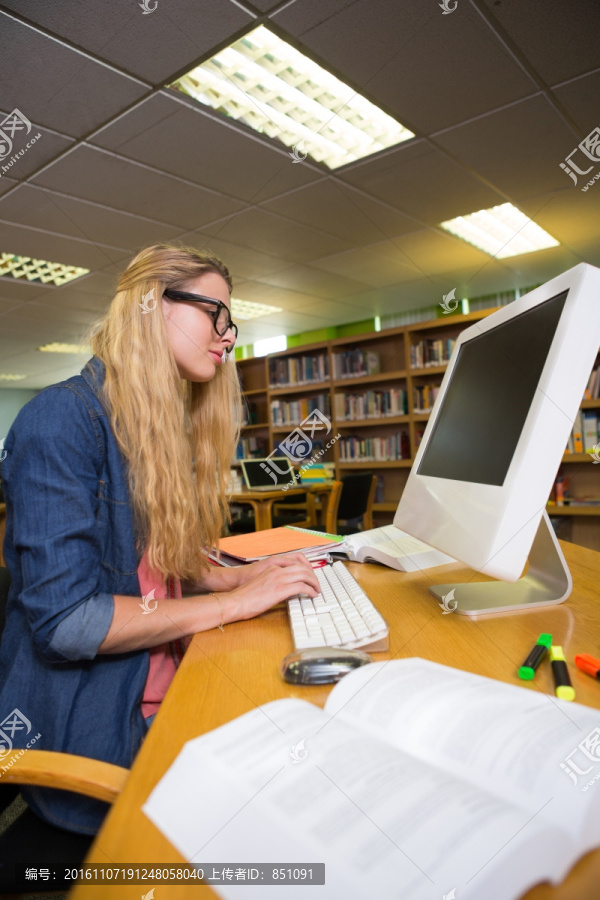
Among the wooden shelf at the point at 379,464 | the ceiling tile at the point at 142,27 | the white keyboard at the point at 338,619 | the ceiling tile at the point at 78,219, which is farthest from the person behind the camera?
the wooden shelf at the point at 379,464

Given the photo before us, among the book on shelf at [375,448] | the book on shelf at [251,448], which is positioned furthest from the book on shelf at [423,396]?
the book on shelf at [251,448]

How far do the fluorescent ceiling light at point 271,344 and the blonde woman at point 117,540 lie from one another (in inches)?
274

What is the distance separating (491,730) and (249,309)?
6.29 metres

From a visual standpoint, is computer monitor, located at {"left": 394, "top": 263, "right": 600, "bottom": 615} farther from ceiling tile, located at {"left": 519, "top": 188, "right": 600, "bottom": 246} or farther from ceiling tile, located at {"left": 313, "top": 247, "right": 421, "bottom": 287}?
ceiling tile, located at {"left": 313, "top": 247, "right": 421, "bottom": 287}

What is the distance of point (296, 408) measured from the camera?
6246 mm

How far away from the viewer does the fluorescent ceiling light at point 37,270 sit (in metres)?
4.58

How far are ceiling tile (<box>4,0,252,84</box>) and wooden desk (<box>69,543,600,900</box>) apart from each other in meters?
2.19

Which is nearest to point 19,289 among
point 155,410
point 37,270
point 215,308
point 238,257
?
point 37,270

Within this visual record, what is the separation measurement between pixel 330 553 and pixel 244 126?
2456 mm

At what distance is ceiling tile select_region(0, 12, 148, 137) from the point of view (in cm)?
212

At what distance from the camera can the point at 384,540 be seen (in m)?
1.31

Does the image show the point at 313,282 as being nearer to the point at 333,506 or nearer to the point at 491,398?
the point at 333,506

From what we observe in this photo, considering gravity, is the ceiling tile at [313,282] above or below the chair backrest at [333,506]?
above

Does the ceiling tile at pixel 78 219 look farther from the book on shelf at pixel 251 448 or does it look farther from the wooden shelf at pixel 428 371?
the book on shelf at pixel 251 448
